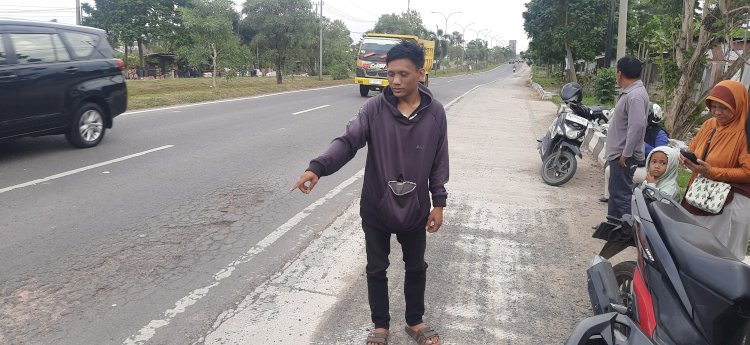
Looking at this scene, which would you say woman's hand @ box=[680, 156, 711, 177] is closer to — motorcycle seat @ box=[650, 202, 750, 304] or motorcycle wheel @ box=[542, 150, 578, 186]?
motorcycle seat @ box=[650, 202, 750, 304]

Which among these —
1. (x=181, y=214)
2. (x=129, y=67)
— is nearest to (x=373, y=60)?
(x=181, y=214)

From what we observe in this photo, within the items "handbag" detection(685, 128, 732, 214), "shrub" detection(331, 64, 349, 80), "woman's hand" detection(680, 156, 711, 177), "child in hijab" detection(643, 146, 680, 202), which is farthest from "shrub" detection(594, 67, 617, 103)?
"shrub" detection(331, 64, 349, 80)

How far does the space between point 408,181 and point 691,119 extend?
27.7 feet

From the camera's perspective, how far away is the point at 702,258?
82.0 inches

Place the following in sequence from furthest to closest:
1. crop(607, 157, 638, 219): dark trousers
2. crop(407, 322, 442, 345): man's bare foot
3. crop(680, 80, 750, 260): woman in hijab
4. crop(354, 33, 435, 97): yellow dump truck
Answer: crop(354, 33, 435, 97): yellow dump truck
crop(607, 157, 638, 219): dark trousers
crop(680, 80, 750, 260): woman in hijab
crop(407, 322, 442, 345): man's bare foot

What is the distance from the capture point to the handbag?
3301 millimetres

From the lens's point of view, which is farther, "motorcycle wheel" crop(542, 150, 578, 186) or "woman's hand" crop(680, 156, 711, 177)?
"motorcycle wheel" crop(542, 150, 578, 186)

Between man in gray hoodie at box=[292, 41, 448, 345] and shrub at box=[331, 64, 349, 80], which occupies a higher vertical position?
shrub at box=[331, 64, 349, 80]

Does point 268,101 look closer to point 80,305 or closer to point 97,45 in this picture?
point 97,45

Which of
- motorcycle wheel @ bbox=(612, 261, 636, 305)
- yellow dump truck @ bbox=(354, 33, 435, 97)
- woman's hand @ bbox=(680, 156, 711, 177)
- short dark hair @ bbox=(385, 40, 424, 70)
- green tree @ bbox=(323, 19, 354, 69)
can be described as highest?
green tree @ bbox=(323, 19, 354, 69)

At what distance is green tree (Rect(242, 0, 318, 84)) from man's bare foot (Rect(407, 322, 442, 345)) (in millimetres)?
28849

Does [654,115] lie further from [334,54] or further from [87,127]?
→ [334,54]

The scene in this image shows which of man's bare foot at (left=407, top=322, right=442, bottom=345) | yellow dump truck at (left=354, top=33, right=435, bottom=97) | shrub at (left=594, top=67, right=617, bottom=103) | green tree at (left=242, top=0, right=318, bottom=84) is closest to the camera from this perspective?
man's bare foot at (left=407, top=322, right=442, bottom=345)

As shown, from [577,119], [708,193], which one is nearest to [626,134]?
[708,193]
